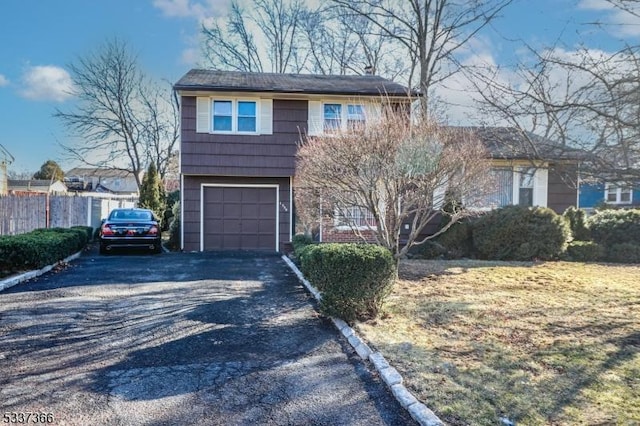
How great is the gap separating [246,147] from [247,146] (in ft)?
0.16

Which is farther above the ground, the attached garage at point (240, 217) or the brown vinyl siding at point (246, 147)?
the brown vinyl siding at point (246, 147)

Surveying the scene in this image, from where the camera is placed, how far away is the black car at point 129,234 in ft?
45.5

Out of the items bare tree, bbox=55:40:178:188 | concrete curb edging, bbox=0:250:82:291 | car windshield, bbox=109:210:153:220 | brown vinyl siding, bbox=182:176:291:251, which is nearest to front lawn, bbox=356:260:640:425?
concrete curb edging, bbox=0:250:82:291

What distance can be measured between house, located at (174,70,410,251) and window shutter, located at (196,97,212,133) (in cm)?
3

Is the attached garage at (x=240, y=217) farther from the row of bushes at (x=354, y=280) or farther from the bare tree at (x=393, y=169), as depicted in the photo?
the row of bushes at (x=354, y=280)

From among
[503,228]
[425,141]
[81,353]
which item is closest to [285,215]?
[503,228]

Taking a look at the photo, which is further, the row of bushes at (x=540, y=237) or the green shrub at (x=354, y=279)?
the row of bushes at (x=540, y=237)

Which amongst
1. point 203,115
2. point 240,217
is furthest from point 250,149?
point 240,217

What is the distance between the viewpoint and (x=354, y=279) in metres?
5.83

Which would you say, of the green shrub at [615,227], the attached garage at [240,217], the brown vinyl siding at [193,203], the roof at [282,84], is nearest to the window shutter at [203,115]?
the roof at [282,84]

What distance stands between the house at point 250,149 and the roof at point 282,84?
3 cm

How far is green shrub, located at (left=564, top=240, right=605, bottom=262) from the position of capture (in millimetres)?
13023

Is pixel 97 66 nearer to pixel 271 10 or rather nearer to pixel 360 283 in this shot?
pixel 271 10

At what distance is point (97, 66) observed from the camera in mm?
30219
